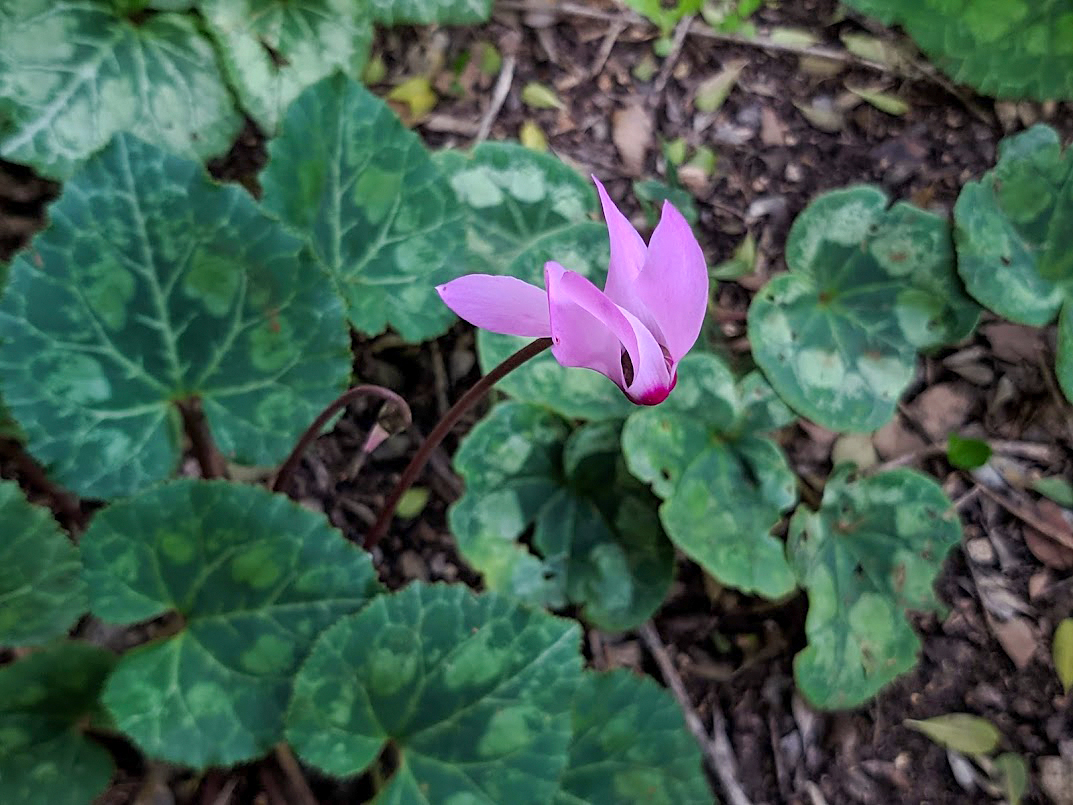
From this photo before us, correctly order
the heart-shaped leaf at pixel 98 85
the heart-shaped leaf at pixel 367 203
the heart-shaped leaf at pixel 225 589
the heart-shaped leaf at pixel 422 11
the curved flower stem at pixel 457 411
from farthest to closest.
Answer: the heart-shaped leaf at pixel 422 11 < the heart-shaped leaf at pixel 98 85 < the heart-shaped leaf at pixel 367 203 < the heart-shaped leaf at pixel 225 589 < the curved flower stem at pixel 457 411

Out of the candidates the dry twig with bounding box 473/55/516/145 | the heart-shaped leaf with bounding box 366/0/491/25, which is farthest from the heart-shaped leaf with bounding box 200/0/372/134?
the dry twig with bounding box 473/55/516/145

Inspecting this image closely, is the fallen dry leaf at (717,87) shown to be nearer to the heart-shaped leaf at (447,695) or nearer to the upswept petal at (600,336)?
the heart-shaped leaf at (447,695)

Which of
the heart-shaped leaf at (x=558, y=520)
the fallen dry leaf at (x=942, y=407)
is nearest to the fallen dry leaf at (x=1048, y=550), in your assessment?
the fallen dry leaf at (x=942, y=407)

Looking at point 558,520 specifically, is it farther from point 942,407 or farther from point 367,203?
point 942,407

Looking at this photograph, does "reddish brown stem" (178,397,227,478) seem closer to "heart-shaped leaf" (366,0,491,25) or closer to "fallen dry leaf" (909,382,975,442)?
"heart-shaped leaf" (366,0,491,25)

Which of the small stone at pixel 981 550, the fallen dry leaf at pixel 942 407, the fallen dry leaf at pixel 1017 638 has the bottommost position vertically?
the fallen dry leaf at pixel 1017 638

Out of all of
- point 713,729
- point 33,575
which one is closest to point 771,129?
point 713,729
